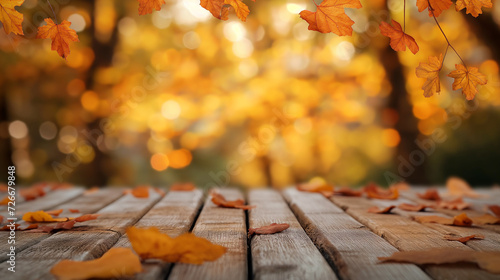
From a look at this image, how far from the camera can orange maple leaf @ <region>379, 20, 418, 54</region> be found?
1063 mm

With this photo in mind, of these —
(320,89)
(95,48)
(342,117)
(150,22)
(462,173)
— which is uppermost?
(150,22)

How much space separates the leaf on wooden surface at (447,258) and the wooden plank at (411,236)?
1 centimetres

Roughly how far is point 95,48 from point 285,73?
2.28 m

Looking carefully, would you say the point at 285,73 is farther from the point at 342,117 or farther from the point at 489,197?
the point at 489,197

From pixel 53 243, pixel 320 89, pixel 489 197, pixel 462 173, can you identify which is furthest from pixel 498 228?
pixel 462 173

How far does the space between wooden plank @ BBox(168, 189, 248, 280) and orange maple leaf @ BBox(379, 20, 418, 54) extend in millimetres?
613

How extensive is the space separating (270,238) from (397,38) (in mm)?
593

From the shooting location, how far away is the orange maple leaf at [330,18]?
103 cm

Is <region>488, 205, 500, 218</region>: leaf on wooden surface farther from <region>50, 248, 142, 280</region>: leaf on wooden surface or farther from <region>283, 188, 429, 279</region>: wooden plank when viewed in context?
<region>50, 248, 142, 280</region>: leaf on wooden surface

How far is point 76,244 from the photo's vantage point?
3.26 ft

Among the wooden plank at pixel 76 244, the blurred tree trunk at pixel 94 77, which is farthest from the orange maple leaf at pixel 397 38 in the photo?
the blurred tree trunk at pixel 94 77

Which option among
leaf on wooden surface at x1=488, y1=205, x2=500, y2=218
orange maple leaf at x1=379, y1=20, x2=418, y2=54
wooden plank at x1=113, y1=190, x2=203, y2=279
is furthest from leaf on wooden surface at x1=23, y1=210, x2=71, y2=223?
leaf on wooden surface at x1=488, y1=205, x2=500, y2=218

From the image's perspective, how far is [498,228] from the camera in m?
1.29

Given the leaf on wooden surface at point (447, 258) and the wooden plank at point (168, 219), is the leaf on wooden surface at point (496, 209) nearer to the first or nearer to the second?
the leaf on wooden surface at point (447, 258)
